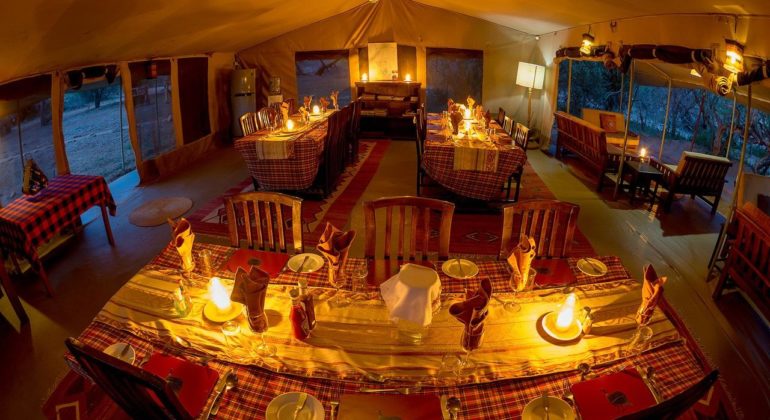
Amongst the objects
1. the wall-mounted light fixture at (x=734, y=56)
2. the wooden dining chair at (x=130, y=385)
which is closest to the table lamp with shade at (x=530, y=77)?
the wall-mounted light fixture at (x=734, y=56)

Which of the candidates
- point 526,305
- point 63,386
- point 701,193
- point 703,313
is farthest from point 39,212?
point 701,193

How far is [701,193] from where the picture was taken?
463cm

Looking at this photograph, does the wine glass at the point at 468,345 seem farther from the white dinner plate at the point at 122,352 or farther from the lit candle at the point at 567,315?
the white dinner plate at the point at 122,352

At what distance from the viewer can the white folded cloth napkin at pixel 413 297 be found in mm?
1567

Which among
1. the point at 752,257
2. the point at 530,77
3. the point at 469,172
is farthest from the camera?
the point at 530,77

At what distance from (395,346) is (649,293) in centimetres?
93

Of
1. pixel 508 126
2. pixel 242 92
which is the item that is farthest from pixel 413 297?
pixel 242 92

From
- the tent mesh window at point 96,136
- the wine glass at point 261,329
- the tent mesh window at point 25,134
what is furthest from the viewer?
the tent mesh window at point 96,136

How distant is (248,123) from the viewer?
5.04m

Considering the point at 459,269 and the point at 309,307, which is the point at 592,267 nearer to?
the point at 459,269

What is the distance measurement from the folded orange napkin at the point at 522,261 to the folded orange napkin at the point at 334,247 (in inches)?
27.1

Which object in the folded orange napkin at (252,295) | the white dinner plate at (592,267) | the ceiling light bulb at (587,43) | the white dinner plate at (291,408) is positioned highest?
the ceiling light bulb at (587,43)

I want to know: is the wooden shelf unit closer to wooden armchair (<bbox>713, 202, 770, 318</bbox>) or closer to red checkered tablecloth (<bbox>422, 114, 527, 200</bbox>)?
red checkered tablecloth (<bbox>422, 114, 527, 200</bbox>)

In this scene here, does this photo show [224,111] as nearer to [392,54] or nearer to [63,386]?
[392,54]
